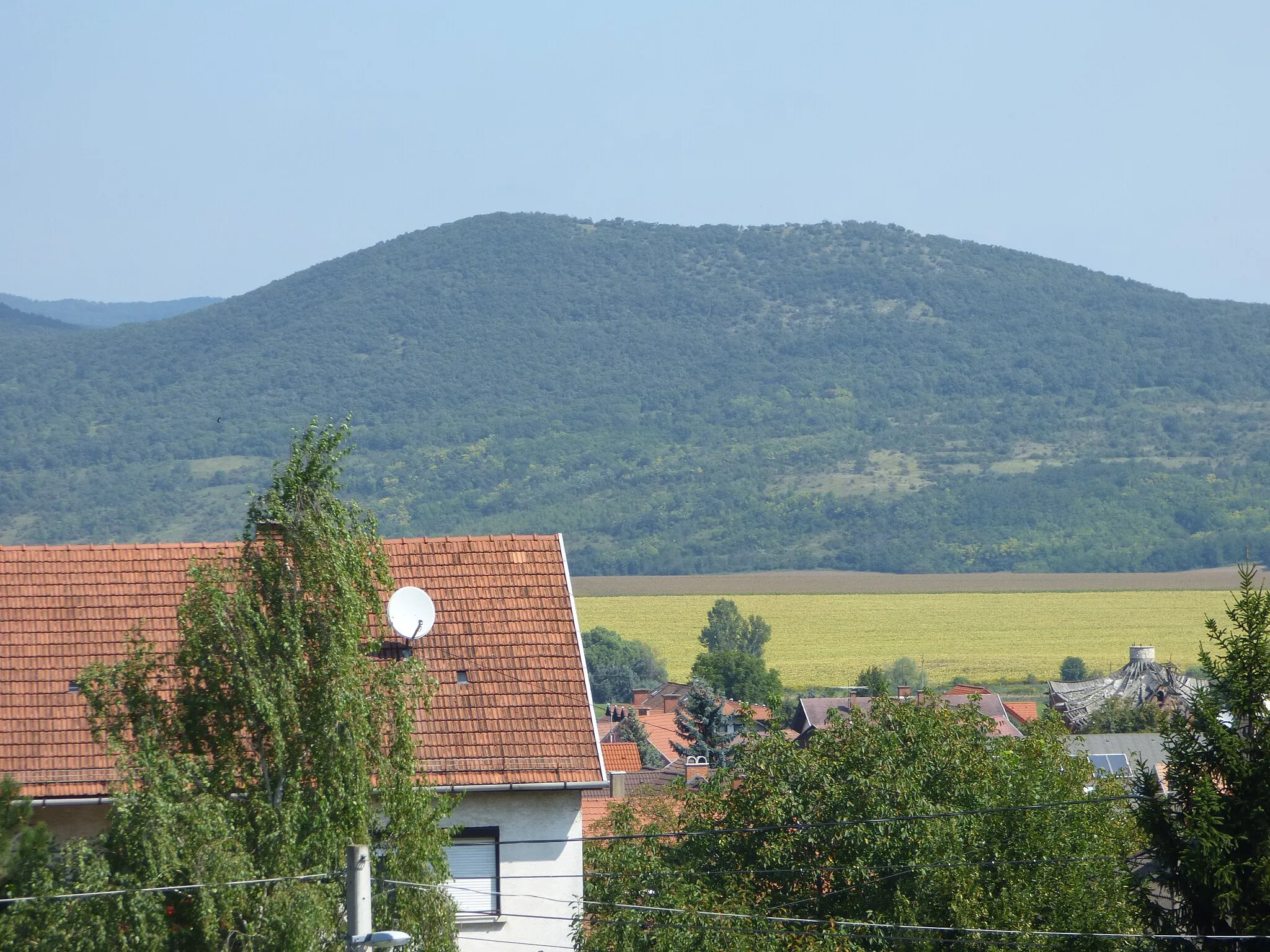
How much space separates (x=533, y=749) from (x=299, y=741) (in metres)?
4.49

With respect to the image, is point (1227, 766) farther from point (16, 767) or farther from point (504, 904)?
point (16, 767)

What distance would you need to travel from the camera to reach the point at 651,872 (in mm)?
18172

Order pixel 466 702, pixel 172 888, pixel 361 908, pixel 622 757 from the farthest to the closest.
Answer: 1. pixel 622 757
2. pixel 466 702
3. pixel 172 888
4. pixel 361 908

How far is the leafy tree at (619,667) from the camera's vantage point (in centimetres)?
12012

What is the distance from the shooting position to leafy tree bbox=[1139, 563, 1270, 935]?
13.1 meters

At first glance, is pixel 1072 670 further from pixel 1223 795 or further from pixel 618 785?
pixel 1223 795

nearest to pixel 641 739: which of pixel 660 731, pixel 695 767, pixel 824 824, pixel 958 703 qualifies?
pixel 660 731

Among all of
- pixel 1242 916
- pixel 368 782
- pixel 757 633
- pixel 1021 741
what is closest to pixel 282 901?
pixel 368 782

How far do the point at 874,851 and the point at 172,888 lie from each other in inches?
350

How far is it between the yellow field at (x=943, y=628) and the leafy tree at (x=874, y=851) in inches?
3575

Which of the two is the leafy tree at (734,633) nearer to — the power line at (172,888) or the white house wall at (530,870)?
the white house wall at (530,870)

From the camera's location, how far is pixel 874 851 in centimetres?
1797

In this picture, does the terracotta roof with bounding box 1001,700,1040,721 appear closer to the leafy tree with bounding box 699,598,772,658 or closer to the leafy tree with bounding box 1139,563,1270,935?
the leafy tree with bounding box 699,598,772,658

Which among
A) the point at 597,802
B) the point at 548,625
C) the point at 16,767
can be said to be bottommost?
the point at 597,802
